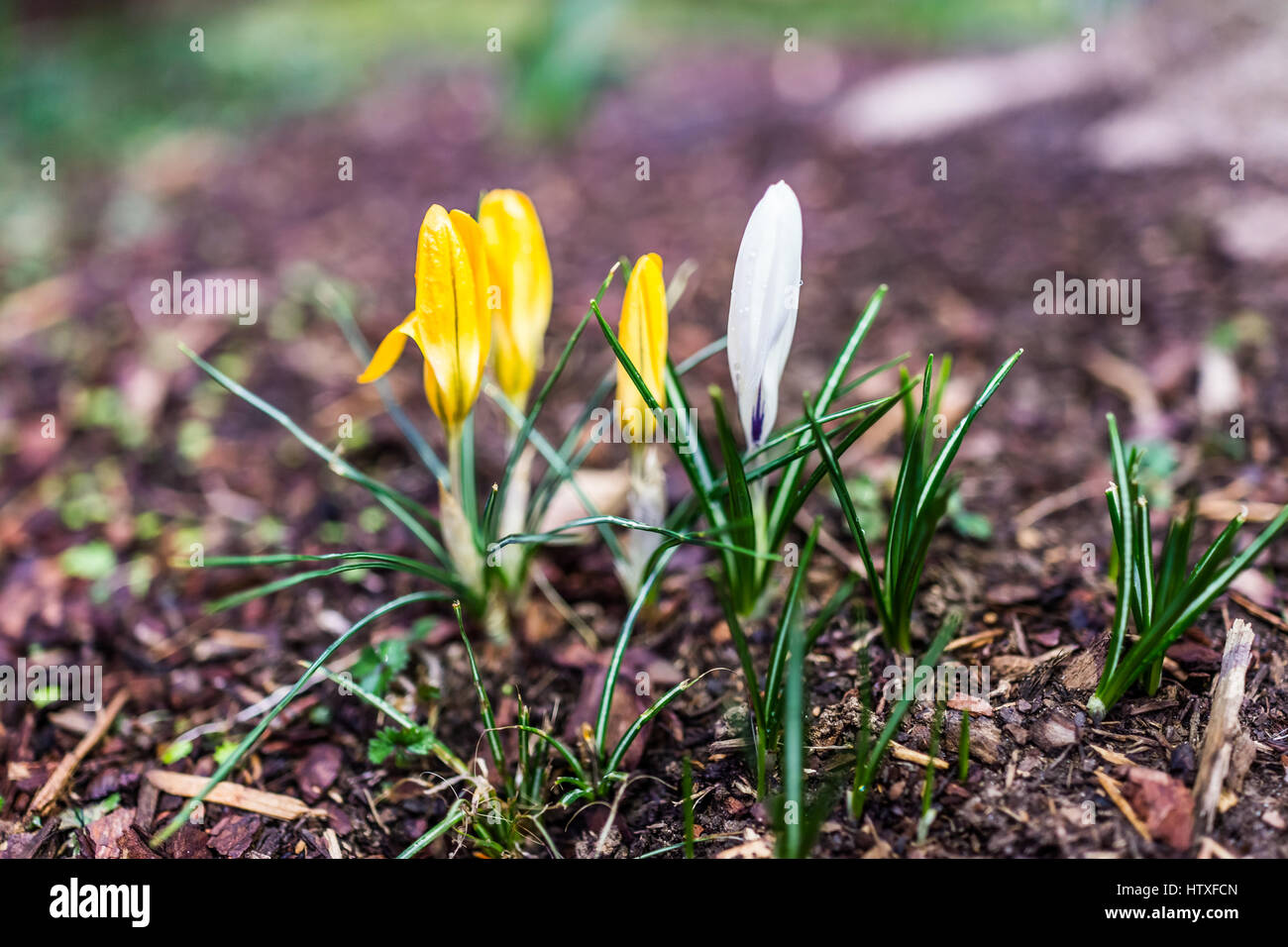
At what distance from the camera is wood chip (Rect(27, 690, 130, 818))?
1.58 meters

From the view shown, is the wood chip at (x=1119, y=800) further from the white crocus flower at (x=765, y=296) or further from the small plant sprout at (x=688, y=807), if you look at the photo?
the white crocus flower at (x=765, y=296)

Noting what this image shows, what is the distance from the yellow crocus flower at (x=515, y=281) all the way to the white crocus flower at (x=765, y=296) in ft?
1.15

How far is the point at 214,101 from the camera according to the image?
5.17m

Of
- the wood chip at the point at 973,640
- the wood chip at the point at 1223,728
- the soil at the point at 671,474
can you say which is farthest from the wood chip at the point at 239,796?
the wood chip at the point at 1223,728

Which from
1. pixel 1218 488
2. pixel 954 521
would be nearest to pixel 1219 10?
pixel 1218 488

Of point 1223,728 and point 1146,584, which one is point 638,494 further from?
point 1223,728

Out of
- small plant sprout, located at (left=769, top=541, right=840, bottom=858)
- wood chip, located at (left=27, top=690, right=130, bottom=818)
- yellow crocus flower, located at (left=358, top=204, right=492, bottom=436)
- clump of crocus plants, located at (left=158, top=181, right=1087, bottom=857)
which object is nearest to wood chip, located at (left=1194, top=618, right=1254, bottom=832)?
clump of crocus plants, located at (left=158, top=181, right=1087, bottom=857)

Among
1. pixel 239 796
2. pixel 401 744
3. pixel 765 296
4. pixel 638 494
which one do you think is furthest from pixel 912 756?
pixel 239 796

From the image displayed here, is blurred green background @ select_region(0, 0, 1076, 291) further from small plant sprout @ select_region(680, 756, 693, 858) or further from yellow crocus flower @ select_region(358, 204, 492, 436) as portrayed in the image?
small plant sprout @ select_region(680, 756, 693, 858)

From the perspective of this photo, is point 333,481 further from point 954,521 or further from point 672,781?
point 954,521

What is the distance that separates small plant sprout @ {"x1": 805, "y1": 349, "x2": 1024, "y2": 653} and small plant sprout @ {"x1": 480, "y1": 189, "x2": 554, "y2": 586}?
54cm

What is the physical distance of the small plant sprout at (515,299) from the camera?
1448mm
